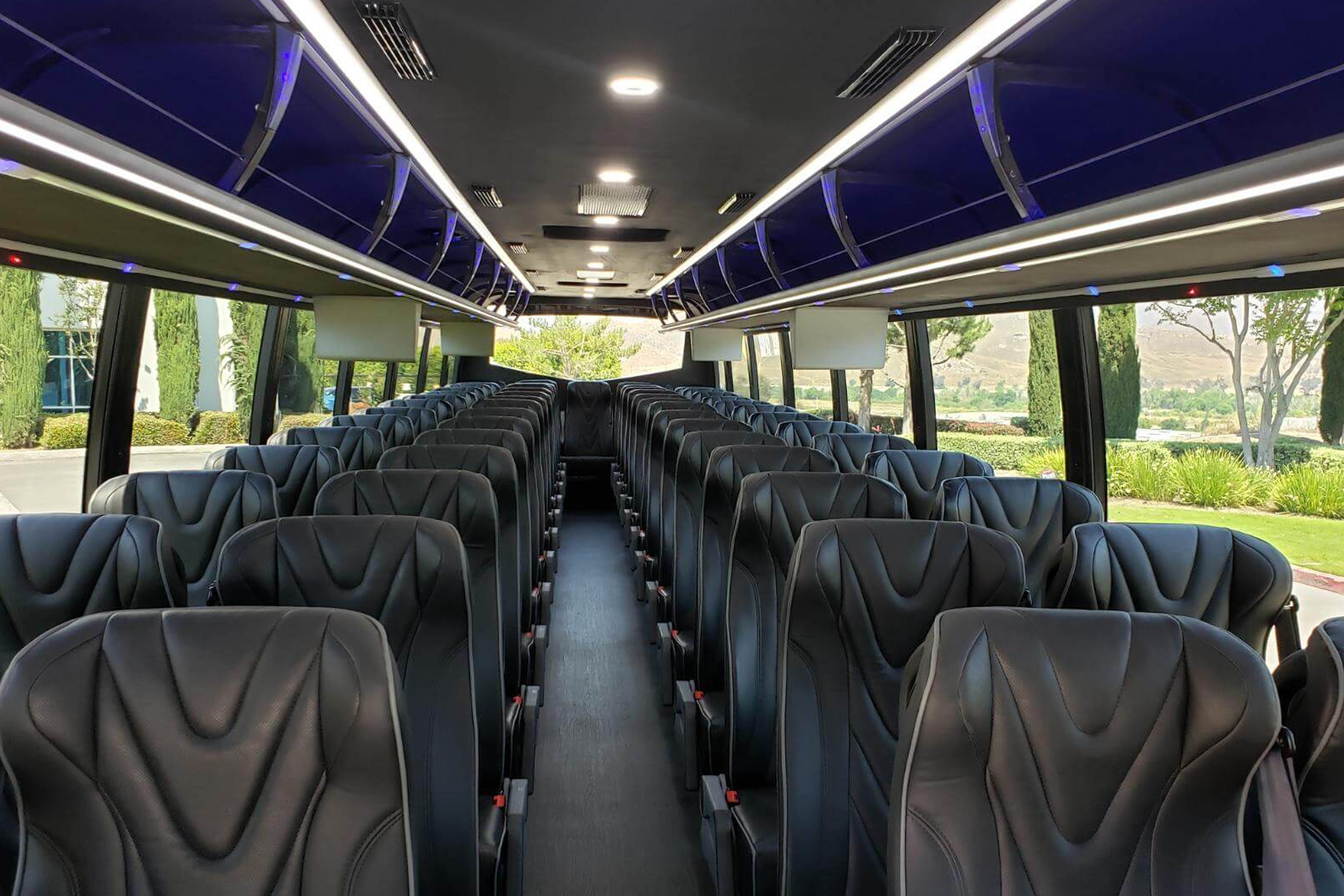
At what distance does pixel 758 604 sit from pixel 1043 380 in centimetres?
470

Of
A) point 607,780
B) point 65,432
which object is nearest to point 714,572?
point 607,780

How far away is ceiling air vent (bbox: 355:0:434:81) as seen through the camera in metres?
3.29

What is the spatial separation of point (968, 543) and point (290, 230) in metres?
3.15

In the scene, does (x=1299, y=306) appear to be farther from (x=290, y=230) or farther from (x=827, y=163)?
(x=290, y=230)

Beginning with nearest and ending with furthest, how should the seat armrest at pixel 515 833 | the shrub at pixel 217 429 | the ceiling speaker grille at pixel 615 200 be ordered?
the seat armrest at pixel 515 833
the ceiling speaker grille at pixel 615 200
the shrub at pixel 217 429

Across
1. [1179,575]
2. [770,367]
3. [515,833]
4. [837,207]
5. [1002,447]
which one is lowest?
[515,833]

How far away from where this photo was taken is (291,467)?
551 centimetres

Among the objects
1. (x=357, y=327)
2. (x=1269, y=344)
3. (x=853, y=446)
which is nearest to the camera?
(x=1269, y=344)

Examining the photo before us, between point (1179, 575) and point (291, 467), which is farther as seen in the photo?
point (291, 467)

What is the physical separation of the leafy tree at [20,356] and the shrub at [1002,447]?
20.5ft

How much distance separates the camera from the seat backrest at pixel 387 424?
25.0 ft

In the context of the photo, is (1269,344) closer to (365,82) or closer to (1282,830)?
(1282,830)

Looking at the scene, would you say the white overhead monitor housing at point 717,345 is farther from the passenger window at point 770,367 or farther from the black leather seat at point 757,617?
the black leather seat at point 757,617

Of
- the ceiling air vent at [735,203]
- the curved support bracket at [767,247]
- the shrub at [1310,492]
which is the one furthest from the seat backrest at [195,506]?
the shrub at [1310,492]
